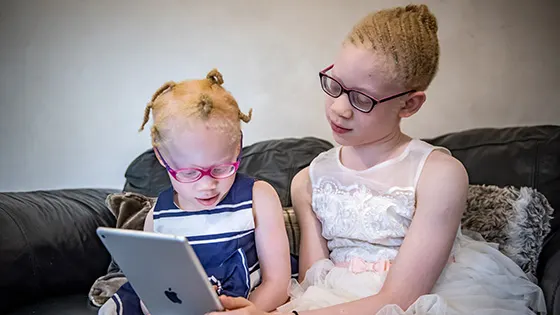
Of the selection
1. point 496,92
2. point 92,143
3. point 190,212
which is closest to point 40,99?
point 92,143

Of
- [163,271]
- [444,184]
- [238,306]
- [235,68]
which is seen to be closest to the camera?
[163,271]

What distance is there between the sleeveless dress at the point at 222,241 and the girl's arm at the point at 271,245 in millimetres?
17

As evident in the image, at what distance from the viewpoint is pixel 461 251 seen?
143 centimetres

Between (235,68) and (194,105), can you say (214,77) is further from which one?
(235,68)

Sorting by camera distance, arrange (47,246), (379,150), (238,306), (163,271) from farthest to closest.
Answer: (47,246) < (379,150) < (238,306) < (163,271)

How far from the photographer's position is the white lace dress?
1.31 meters

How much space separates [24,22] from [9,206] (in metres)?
0.75

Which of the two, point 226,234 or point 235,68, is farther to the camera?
point 235,68

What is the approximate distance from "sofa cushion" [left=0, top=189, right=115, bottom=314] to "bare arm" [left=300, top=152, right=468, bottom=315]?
2.58 feet

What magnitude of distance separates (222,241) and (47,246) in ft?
2.06

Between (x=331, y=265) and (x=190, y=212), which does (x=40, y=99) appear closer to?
(x=190, y=212)

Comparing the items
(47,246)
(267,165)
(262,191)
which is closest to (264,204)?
(262,191)

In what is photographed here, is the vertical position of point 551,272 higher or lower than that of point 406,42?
lower

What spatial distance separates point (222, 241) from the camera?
4.31ft
